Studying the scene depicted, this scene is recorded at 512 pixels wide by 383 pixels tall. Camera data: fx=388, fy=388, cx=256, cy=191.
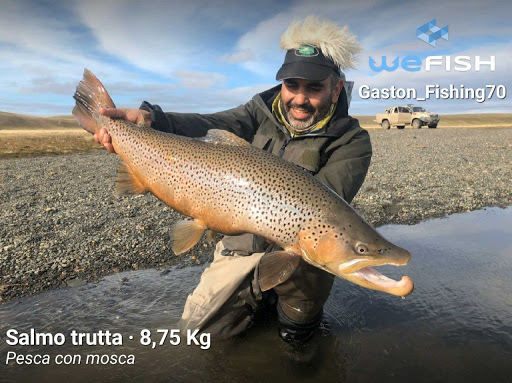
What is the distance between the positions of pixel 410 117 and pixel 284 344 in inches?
1524

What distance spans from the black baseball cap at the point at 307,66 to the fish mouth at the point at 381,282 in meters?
1.88

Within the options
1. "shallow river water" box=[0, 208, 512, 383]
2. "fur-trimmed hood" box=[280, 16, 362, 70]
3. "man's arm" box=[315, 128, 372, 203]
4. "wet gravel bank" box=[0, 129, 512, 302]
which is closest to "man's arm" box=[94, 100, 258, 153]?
"fur-trimmed hood" box=[280, 16, 362, 70]

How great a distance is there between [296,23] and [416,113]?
3793 cm

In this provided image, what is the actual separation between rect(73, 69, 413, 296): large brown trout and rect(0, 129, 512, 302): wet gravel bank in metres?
2.40

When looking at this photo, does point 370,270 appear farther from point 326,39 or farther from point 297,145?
point 326,39

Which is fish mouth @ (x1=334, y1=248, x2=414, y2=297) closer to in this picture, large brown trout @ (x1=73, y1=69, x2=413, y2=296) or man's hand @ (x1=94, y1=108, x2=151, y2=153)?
large brown trout @ (x1=73, y1=69, x2=413, y2=296)

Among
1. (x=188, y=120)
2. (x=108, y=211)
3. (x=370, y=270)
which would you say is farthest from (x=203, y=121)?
(x=108, y=211)

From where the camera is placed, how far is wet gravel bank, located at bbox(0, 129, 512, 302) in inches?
206

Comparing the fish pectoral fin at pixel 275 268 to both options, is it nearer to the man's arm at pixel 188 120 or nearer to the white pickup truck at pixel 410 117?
the man's arm at pixel 188 120

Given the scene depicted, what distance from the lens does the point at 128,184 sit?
11.5 ft

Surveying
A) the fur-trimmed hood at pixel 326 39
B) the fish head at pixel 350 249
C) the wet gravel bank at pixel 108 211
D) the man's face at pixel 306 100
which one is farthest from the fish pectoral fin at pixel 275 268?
the wet gravel bank at pixel 108 211

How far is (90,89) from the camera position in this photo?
351cm

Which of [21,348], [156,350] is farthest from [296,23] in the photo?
[21,348]

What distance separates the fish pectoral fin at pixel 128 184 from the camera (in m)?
3.45
